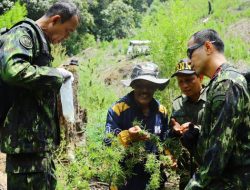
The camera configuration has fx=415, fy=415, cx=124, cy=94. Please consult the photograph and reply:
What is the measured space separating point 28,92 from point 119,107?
2.53 ft

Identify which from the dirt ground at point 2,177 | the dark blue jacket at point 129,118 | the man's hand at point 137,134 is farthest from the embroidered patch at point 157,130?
the dirt ground at point 2,177

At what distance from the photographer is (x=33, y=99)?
2.47m

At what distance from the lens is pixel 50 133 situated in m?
2.54

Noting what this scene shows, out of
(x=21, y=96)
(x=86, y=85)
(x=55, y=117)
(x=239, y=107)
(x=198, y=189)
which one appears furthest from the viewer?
(x=86, y=85)

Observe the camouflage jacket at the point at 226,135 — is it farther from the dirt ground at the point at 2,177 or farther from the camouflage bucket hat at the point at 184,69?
the dirt ground at the point at 2,177

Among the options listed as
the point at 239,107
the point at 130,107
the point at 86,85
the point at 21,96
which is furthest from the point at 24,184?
the point at 86,85

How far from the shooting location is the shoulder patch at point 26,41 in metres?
2.35

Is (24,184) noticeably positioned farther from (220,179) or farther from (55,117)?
(220,179)

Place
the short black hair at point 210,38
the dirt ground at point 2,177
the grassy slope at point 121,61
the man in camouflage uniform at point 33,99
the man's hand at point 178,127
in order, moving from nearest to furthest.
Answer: the short black hair at point 210,38, the man in camouflage uniform at point 33,99, the man's hand at point 178,127, the grassy slope at point 121,61, the dirt ground at point 2,177

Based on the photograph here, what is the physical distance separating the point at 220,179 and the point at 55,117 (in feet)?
3.63

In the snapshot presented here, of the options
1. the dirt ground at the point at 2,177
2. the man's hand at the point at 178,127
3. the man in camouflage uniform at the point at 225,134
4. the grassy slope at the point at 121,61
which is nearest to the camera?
the man in camouflage uniform at the point at 225,134

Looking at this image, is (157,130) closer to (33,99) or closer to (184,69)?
(184,69)

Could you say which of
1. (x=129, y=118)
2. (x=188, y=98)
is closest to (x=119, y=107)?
(x=129, y=118)

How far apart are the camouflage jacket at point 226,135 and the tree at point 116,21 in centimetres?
2485
